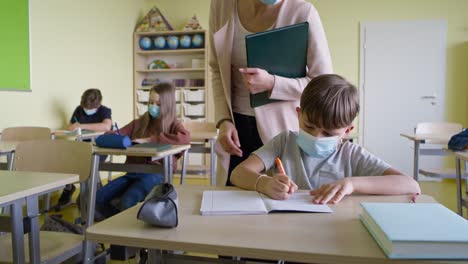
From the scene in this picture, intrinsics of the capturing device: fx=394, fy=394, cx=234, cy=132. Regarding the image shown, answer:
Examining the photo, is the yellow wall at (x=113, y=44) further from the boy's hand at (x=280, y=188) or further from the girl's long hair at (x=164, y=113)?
the boy's hand at (x=280, y=188)

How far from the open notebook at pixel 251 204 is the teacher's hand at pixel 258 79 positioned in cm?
34

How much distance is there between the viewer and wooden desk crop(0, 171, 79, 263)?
1105mm

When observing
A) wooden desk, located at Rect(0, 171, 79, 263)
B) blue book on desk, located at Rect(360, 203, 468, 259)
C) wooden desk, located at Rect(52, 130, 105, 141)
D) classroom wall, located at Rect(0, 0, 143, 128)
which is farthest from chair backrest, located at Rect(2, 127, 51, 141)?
blue book on desk, located at Rect(360, 203, 468, 259)

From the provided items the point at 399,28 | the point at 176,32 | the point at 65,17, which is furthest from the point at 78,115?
the point at 399,28

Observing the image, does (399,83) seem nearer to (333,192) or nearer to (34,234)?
(333,192)

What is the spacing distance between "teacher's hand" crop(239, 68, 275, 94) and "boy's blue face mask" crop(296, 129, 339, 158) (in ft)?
0.55

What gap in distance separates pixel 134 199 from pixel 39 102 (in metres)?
2.09

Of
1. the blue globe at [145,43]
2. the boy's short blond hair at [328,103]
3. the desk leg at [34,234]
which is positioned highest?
the blue globe at [145,43]

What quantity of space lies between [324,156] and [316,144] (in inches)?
2.7

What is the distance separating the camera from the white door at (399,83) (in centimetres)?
511

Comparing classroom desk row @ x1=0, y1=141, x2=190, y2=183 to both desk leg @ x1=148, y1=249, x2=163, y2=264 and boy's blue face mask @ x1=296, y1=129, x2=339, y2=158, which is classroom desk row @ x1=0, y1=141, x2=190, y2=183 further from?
desk leg @ x1=148, y1=249, x2=163, y2=264

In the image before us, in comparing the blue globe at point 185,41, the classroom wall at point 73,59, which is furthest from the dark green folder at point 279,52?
the blue globe at point 185,41

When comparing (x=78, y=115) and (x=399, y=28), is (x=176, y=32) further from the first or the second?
(x=399, y=28)

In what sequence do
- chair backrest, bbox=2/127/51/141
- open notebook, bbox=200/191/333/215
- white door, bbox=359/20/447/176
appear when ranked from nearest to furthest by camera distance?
open notebook, bbox=200/191/333/215, chair backrest, bbox=2/127/51/141, white door, bbox=359/20/447/176
